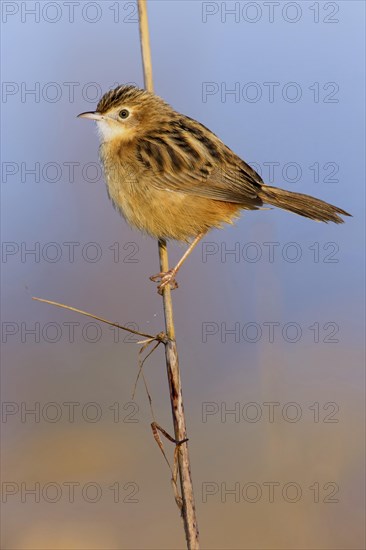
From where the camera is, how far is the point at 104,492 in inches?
168

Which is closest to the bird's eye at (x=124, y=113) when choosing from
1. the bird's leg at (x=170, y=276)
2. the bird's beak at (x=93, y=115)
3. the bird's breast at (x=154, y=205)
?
the bird's beak at (x=93, y=115)

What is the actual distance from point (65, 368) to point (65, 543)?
1.01 m

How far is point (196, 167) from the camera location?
390 cm

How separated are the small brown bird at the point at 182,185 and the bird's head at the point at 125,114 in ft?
0.09

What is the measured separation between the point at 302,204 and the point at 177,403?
1.49m

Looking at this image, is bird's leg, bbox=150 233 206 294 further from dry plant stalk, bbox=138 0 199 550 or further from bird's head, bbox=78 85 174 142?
bird's head, bbox=78 85 174 142

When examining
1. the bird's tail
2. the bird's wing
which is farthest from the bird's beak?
the bird's tail

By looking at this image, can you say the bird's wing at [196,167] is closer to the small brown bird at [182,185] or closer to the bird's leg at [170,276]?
the small brown bird at [182,185]

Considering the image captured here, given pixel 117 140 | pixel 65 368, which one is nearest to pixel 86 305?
pixel 65 368

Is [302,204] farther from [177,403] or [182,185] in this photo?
[177,403]

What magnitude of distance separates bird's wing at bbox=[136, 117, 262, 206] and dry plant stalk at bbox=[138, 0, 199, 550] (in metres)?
0.70

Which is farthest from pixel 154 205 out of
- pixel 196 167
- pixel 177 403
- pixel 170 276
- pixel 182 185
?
pixel 177 403

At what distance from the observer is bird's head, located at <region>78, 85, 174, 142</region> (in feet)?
13.8

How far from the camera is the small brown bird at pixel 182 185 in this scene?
12.6 ft
